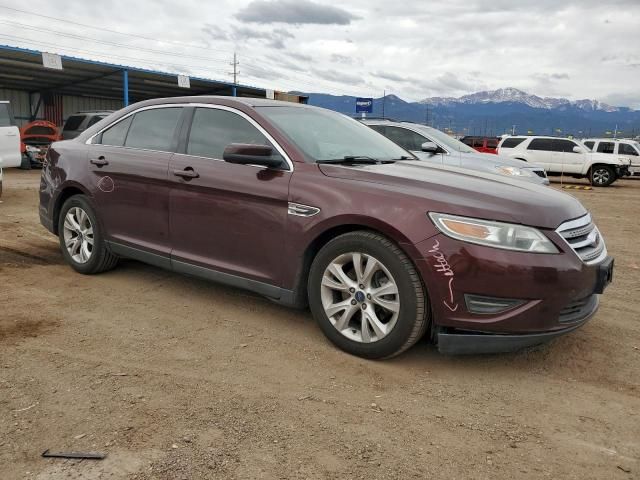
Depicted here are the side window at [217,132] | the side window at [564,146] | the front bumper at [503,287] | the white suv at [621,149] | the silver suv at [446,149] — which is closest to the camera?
the front bumper at [503,287]

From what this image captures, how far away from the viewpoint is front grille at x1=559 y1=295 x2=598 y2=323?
308 cm

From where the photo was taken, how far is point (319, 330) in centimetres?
386

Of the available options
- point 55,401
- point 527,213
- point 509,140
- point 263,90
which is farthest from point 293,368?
point 263,90

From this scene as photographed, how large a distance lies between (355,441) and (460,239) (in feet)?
3.96

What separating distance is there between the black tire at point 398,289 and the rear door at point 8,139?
10315 millimetres

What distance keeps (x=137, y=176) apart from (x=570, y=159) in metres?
18.7

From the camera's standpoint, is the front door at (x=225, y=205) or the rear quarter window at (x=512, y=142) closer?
the front door at (x=225, y=205)

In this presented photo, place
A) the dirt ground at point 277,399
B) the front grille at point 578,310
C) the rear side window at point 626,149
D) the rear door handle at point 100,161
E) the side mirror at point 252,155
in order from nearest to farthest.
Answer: the dirt ground at point 277,399, the front grille at point 578,310, the side mirror at point 252,155, the rear door handle at point 100,161, the rear side window at point 626,149

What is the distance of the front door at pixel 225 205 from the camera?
143 inches

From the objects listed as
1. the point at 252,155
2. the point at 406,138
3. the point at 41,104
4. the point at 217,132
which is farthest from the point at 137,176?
the point at 41,104

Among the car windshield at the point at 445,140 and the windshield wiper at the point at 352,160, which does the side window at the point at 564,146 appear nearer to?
the car windshield at the point at 445,140

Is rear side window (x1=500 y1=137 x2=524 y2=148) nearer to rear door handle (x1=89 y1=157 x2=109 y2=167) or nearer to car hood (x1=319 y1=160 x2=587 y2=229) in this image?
car hood (x1=319 y1=160 x2=587 y2=229)

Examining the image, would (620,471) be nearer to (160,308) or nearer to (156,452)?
(156,452)

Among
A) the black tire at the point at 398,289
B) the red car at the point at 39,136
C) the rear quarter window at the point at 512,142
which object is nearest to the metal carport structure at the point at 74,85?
the red car at the point at 39,136
